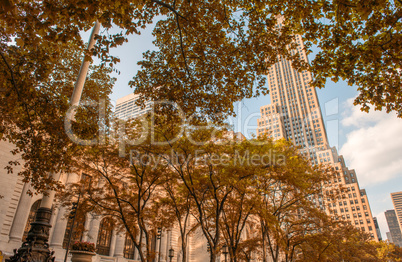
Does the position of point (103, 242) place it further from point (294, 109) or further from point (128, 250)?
point (294, 109)

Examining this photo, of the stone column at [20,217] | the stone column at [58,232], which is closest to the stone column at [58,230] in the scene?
the stone column at [58,232]

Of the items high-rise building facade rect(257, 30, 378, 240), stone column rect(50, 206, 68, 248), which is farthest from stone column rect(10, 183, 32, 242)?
high-rise building facade rect(257, 30, 378, 240)

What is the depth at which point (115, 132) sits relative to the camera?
1694 centimetres

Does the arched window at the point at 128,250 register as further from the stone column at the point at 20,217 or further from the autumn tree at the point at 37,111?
the autumn tree at the point at 37,111

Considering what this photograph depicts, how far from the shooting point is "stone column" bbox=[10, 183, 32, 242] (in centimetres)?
2020

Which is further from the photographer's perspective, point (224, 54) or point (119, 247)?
point (119, 247)
